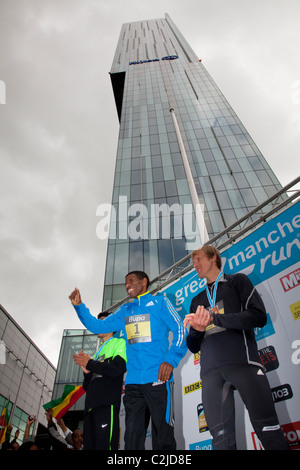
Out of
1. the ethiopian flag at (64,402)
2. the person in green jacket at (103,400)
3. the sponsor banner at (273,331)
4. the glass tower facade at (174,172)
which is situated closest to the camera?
the person in green jacket at (103,400)

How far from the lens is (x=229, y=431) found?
6.76 ft

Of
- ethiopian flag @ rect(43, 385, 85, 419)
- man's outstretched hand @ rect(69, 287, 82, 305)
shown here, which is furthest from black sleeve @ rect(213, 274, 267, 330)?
ethiopian flag @ rect(43, 385, 85, 419)

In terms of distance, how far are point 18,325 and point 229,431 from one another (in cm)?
3325

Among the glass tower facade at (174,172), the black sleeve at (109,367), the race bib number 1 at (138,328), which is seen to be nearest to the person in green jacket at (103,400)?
the black sleeve at (109,367)

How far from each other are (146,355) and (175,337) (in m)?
0.36

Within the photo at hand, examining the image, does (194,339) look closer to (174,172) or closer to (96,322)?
(96,322)

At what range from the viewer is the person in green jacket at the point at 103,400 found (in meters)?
2.98

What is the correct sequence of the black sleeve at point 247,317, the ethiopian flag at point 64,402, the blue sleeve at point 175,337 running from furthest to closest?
the ethiopian flag at point 64,402 → the blue sleeve at point 175,337 → the black sleeve at point 247,317

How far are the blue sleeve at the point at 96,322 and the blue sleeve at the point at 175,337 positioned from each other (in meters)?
0.73

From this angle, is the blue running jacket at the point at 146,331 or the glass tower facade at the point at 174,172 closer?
the blue running jacket at the point at 146,331

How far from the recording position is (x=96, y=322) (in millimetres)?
3602

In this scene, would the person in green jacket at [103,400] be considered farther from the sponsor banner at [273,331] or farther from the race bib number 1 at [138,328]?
the sponsor banner at [273,331]
